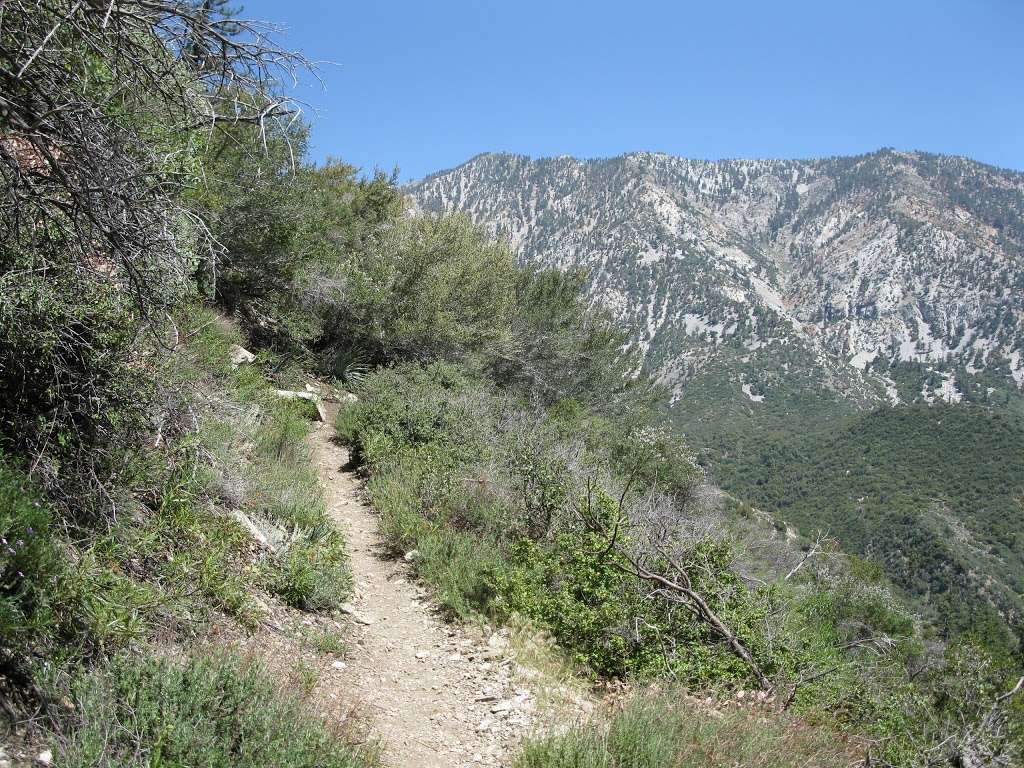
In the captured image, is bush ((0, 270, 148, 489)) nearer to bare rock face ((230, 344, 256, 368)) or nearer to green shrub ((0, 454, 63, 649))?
green shrub ((0, 454, 63, 649))

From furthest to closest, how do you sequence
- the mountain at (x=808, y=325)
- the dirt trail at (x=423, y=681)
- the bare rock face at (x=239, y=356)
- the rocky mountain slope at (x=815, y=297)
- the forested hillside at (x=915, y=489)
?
the rocky mountain slope at (x=815, y=297) < the mountain at (x=808, y=325) < the forested hillside at (x=915, y=489) < the bare rock face at (x=239, y=356) < the dirt trail at (x=423, y=681)

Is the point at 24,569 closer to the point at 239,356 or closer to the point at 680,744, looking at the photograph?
the point at 680,744

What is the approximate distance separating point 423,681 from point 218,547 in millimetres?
1837

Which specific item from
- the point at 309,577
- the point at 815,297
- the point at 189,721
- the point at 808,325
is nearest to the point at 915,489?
the point at 808,325

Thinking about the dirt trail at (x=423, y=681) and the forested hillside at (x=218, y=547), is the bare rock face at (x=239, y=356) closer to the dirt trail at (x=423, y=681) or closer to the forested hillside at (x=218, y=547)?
the forested hillside at (x=218, y=547)

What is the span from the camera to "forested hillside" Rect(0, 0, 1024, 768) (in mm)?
2730

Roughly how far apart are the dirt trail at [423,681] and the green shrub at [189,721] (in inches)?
31.0

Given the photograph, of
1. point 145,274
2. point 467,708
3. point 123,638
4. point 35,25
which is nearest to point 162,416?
point 145,274

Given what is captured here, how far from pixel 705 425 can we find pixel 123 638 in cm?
13372

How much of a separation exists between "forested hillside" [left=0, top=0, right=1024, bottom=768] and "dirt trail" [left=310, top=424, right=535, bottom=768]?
127 mm

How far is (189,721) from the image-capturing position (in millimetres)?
2504

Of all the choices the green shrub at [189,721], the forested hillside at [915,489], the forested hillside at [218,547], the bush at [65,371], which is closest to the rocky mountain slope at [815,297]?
the forested hillside at [915,489]

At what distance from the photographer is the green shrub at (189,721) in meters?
2.36

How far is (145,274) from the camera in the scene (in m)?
3.78
